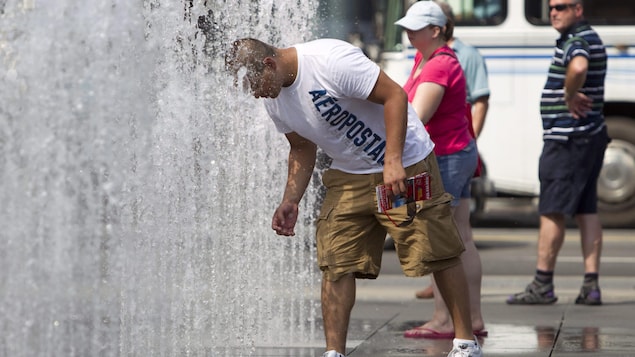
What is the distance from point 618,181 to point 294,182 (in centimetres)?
853

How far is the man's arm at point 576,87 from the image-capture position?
7766mm

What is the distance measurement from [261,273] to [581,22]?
2.57m

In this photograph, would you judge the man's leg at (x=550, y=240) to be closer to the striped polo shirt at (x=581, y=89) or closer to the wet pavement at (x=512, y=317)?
the wet pavement at (x=512, y=317)

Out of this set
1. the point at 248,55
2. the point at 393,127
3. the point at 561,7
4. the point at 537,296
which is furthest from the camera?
the point at 561,7

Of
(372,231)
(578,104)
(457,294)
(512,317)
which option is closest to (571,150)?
(578,104)

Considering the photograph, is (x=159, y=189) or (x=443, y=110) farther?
(x=443, y=110)

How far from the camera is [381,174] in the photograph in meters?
5.46

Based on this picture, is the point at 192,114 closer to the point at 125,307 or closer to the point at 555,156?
the point at 125,307

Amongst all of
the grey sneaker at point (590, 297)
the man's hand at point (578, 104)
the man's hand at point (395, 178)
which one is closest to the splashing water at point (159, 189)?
the man's hand at point (395, 178)

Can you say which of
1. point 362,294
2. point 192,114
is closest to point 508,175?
point 362,294

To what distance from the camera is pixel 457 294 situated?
559 cm

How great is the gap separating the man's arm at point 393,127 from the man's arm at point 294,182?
0.51 meters

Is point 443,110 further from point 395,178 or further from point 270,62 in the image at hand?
point 270,62

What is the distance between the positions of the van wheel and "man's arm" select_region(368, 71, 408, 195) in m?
8.73
